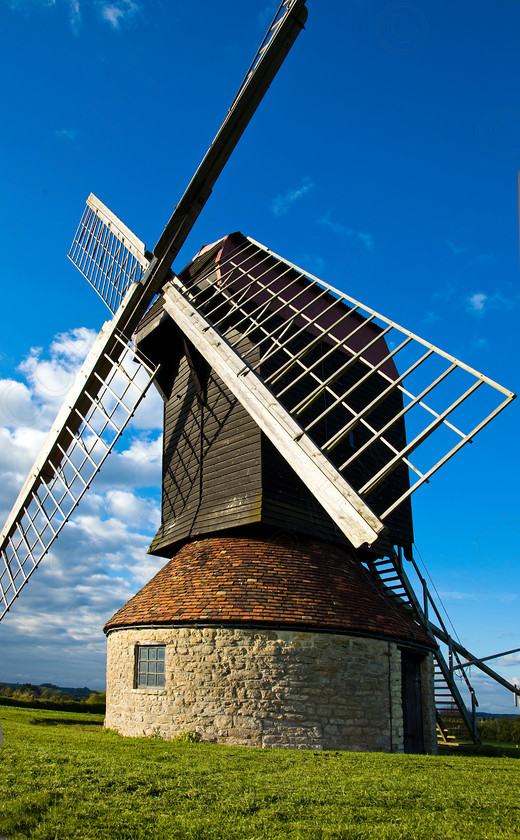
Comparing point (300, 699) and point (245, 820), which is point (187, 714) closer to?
point (300, 699)

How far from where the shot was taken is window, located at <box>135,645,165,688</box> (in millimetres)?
12133

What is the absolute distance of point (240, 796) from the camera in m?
6.16

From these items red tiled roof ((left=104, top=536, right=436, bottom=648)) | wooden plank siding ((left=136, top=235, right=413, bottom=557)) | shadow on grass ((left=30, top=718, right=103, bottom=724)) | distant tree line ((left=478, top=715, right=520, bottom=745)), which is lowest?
distant tree line ((left=478, top=715, right=520, bottom=745))

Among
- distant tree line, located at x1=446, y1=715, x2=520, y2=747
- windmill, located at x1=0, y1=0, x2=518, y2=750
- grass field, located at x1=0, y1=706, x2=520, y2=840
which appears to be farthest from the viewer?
distant tree line, located at x1=446, y1=715, x2=520, y2=747

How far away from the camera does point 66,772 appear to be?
264 inches

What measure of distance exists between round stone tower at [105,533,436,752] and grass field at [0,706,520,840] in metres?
1.66

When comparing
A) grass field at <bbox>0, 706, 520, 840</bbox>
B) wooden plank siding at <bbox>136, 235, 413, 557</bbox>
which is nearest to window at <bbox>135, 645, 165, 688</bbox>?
grass field at <bbox>0, 706, 520, 840</bbox>

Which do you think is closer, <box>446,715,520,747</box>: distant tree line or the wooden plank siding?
the wooden plank siding

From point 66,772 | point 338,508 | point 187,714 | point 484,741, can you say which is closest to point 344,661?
point 187,714

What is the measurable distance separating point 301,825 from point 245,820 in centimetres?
52

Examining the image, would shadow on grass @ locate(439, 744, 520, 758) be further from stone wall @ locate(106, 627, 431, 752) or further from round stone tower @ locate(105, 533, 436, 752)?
stone wall @ locate(106, 627, 431, 752)

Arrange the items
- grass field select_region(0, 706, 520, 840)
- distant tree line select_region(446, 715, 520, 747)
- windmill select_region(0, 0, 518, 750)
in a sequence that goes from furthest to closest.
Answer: distant tree line select_region(446, 715, 520, 747) < windmill select_region(0, 0, 518, 750) < grass field select_region(0, 706, 520, 840)

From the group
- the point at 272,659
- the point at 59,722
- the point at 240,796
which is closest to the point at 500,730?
the point at 272,659

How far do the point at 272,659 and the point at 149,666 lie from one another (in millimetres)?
3009
